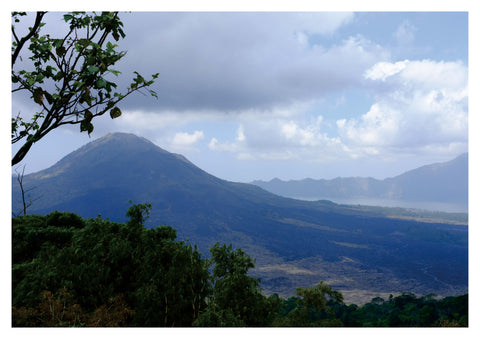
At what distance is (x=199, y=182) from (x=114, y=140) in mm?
69867

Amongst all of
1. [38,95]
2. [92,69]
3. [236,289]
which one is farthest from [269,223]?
[92,69]

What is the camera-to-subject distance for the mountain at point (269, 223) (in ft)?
297

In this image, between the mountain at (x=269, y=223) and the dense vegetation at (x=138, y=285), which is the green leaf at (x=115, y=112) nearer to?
the dense vegetation at (x=138, y=285)

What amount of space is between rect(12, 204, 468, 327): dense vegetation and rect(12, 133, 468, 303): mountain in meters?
71.5

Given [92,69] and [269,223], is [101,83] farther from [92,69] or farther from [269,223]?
[269,223]

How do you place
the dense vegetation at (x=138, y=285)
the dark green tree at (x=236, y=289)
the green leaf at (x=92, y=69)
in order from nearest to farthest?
the green leaf at (x=92, y=69) → the dense vegetation at (x=138, y=285) → the dark green tree at (x=236, y=289)

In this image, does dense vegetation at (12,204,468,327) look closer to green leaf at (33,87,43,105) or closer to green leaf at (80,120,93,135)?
green leaf at (80,120,93,135)

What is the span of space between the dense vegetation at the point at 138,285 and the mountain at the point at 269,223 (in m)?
71.5

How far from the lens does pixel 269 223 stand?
133500mm

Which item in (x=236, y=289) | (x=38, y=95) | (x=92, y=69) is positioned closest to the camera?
(x=92, y=69)

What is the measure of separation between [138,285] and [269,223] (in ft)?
430

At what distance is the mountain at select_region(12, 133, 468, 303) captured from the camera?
90625 mm

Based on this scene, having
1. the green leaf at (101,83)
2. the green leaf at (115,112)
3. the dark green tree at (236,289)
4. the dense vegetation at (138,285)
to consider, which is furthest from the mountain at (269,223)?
the green leaf at (101,83)
